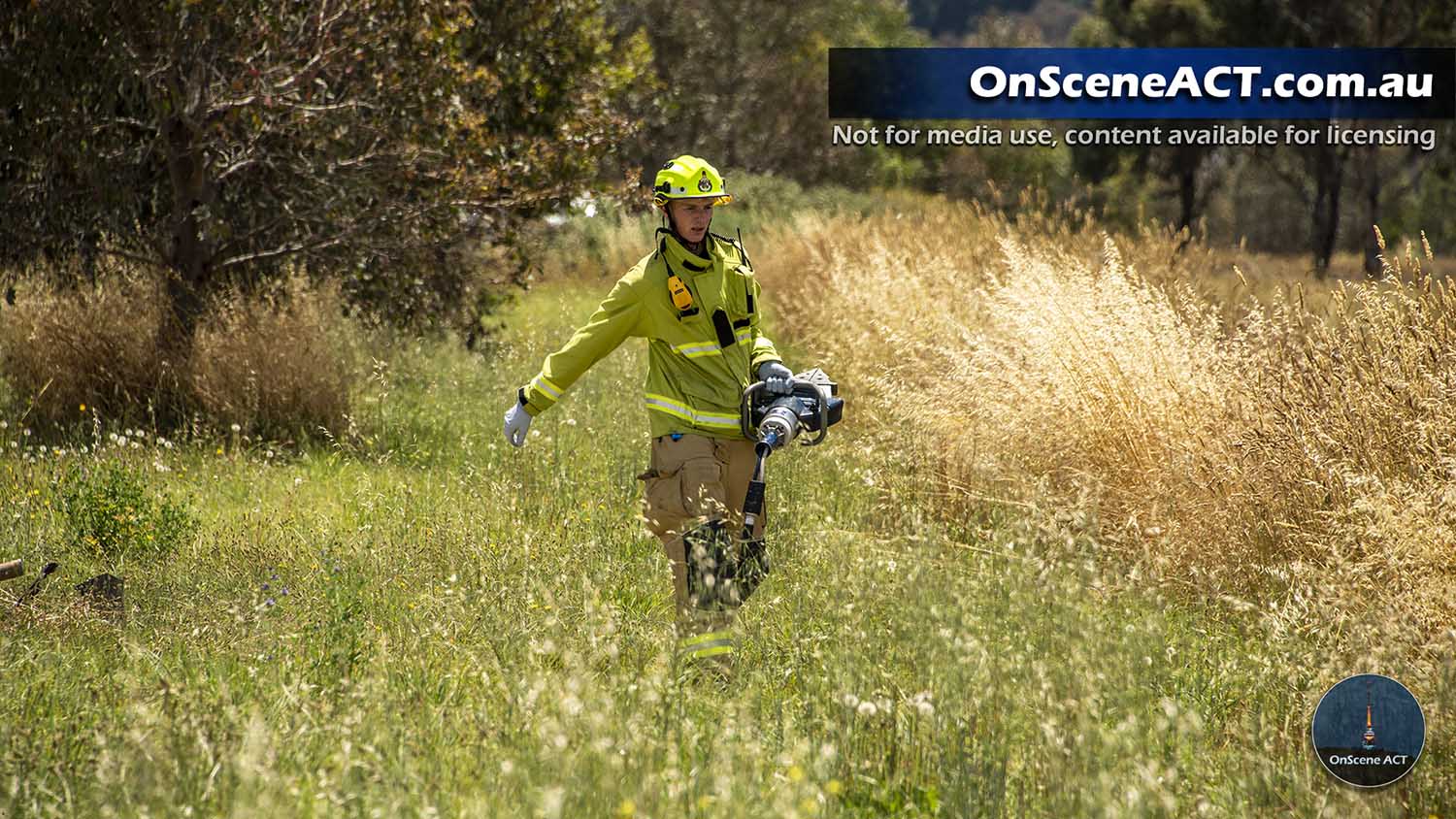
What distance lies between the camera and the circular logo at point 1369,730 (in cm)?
418

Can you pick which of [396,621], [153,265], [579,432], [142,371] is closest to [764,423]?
[396,621]

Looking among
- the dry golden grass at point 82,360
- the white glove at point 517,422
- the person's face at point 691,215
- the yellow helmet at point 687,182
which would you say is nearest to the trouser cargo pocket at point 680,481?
the white glove at point 517,422

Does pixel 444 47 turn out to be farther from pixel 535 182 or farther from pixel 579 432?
pixel 579 432

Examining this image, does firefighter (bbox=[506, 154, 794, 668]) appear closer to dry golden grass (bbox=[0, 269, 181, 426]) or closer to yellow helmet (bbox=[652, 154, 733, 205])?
yellow helmet (bbox=[652, 154, 733, 205])

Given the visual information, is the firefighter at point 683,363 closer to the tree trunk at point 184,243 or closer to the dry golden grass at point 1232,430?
the dry golden grass at point 1232,430

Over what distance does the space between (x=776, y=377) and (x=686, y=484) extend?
1.64 ft

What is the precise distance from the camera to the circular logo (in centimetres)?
418

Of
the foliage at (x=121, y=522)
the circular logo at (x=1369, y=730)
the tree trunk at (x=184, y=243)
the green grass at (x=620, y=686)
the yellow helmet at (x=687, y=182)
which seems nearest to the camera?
the green grass at (x=620, y=686)

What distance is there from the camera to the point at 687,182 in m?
4.92

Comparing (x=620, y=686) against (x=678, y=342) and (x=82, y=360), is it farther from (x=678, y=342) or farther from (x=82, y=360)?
(x=82, y=360)

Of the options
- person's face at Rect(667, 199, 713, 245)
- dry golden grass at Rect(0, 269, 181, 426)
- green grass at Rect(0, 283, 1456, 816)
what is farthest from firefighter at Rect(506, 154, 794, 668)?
dry golden grass at Rect(0, 269, 181, 426)

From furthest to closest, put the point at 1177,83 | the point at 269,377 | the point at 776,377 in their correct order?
the point at 1177,83, the point at 269,377, the point at 776,377

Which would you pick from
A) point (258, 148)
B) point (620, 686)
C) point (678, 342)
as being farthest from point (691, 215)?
point (258, 148)

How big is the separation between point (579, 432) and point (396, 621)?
377cm
